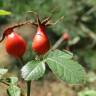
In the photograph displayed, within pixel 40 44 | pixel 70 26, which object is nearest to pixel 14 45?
pixel 40 44

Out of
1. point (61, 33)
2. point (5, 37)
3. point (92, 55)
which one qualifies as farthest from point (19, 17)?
point (5, 37)

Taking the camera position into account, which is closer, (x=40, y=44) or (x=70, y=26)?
(x=40, y=44)

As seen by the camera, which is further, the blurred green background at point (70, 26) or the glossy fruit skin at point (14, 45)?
the blurred green background at point (70, 26)

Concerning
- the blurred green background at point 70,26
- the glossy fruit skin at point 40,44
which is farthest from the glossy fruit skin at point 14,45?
the blurred green background at point 70,26

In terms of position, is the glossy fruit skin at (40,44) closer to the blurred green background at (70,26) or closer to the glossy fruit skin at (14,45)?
the glossy fruit skin at (14,45)

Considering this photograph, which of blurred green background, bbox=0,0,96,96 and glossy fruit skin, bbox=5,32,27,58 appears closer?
glossy fruit skin, bbox=5,32,27,58

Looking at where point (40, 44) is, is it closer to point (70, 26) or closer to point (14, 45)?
point (14, 45)

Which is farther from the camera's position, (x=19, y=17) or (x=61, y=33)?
(x=61, y=33)

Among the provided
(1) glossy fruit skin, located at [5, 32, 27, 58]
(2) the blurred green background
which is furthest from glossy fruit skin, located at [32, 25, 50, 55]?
(2) the blurred green background

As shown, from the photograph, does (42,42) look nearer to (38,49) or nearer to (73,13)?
(38,49)

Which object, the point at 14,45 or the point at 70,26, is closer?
the point at 14,45

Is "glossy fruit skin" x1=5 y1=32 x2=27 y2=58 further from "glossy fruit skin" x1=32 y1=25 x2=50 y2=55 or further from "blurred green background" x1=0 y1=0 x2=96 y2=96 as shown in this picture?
"blurred green background" x1=0 y1=0 x2=96 y2=96
